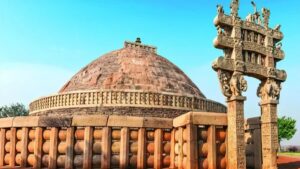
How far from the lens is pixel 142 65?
2209cm

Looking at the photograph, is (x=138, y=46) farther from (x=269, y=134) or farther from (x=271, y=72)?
(x=269, y=134)

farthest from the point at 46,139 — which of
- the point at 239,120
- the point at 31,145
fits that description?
the point at 239,120

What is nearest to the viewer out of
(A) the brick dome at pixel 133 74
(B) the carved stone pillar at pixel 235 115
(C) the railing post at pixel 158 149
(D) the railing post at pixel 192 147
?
(D) the railing post at pixel 192 147

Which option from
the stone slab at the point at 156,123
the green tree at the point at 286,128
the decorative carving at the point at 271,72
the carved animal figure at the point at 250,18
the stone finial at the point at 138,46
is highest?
the stone finial at the point at 138,46

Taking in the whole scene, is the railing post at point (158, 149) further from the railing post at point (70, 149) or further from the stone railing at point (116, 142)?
the railing post at point (70, 149)

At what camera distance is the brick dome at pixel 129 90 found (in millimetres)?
16828

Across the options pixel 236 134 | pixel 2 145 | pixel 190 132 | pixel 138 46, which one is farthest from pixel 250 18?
pixel 138 46

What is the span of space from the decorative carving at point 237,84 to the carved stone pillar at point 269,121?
1.06m

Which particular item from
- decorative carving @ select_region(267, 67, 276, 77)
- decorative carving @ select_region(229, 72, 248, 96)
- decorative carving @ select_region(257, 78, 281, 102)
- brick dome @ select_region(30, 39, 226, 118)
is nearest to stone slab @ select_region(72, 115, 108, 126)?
decorative carving @ select_region(229, 72, 248, 96)

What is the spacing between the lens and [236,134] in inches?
270

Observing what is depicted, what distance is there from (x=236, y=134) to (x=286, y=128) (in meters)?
38.1

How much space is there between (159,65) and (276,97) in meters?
15.1

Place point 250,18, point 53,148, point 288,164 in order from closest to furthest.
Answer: point 53,148 → point 250,18 → point 288,164

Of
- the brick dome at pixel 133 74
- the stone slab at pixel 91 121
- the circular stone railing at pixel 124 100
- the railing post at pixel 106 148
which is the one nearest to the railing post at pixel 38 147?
the stone slab at pixel 91 121
